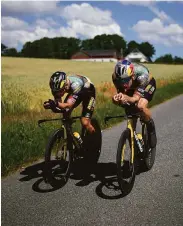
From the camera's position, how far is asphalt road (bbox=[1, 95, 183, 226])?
14.2 ft

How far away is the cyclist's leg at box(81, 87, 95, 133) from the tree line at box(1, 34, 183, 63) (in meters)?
108

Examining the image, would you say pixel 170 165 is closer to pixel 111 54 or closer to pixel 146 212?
pixel 146 212

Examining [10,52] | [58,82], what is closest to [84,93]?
[58,82]

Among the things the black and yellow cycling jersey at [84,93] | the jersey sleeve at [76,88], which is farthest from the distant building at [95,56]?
the jersey sleeve at [76,88]

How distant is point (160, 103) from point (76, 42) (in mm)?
140657

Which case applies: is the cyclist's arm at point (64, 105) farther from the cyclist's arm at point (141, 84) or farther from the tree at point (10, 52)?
the tree at point (10, 52)

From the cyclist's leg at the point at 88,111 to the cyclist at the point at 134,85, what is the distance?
0.64m

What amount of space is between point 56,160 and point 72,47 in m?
148

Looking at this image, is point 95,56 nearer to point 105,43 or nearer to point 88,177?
point 105,43

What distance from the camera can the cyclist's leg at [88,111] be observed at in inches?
236

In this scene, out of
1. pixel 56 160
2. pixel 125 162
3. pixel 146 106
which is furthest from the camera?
pixel 146 106

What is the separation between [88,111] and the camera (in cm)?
604

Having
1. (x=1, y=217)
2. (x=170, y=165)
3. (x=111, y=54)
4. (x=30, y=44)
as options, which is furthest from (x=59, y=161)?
(x=111, y=54)

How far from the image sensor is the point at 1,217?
450 cm
